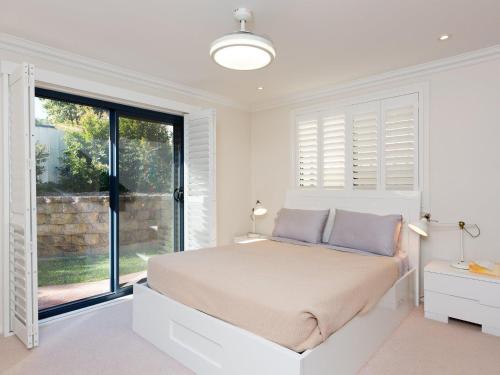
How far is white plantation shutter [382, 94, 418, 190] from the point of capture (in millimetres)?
3178

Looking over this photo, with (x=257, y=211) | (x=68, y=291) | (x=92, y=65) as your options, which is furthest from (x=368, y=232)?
(x=92, y=65)

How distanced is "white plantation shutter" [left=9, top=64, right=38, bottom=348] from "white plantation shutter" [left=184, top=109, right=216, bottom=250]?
5.58ft

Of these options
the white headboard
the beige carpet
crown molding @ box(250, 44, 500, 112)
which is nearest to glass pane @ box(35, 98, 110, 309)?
the beige carpet

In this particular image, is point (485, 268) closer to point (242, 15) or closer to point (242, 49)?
point (242, 49)

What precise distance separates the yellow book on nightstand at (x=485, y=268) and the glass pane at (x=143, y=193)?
3.15 meters

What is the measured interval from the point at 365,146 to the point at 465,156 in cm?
95

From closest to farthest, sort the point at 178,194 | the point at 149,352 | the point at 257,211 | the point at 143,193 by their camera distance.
Answer: the point at 149,352 → the point at 143,193 → the point at 178,194 → the point at 257,211

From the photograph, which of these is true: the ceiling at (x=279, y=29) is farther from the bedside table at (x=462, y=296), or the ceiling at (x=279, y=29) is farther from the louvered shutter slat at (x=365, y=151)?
the bedside table at (x=462, y=296)

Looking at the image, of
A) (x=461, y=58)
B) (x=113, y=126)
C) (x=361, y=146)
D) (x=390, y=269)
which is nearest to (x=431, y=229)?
(x=390, y=269)

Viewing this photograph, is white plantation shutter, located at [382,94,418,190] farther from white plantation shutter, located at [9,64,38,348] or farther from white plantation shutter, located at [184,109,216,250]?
white plantation shutter, located at [9,64,38,348]

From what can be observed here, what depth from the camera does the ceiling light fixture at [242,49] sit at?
6.45 feet

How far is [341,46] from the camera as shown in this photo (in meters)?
2.71

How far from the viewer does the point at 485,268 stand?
255cm

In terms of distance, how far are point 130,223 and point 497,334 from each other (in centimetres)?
354
